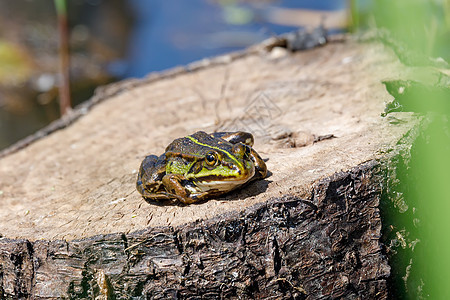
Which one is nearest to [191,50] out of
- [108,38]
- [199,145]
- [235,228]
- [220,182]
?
[108,38]

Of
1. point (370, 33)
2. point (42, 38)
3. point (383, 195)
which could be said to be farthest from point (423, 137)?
point (42, 38)

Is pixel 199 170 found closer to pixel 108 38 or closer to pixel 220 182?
pixel 220 182

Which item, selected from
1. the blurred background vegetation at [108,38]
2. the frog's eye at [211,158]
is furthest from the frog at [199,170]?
the blurred background vegetation at [108,38]

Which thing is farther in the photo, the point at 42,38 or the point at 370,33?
the point at 42,38

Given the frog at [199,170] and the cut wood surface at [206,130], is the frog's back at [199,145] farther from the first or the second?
the cut wood surface at [206,130]

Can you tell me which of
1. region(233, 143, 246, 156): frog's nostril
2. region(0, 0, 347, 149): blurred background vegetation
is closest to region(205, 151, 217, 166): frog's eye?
region(233, 143, 246, 156): frog's nostril

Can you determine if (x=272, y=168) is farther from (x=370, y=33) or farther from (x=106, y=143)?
(x=370, y=33)
